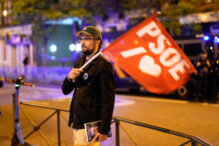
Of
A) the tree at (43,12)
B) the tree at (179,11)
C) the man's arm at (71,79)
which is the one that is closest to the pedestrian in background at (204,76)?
the tree at (179,11)

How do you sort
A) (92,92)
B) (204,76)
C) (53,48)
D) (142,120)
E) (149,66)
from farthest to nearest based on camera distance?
(53,48)
(204,76)
(142,120)
(149,66)
(92,92)

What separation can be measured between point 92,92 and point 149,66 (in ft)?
8.59

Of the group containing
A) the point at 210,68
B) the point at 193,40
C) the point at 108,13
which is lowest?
the point at 210,68

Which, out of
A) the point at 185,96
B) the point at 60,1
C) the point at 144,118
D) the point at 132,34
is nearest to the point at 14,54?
the point at 60,1

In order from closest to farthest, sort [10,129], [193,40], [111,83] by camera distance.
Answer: [111,83]
[10,129]
[193,40]

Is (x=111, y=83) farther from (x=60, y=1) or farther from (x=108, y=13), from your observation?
(x=60, y=1)

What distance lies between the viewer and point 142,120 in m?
9.30

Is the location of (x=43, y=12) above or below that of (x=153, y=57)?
above

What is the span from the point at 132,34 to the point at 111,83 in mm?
2549

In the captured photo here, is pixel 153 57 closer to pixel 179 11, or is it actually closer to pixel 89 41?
pixel 89 41

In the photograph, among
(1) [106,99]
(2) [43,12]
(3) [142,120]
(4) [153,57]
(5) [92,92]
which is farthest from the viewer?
(2) [43,12]

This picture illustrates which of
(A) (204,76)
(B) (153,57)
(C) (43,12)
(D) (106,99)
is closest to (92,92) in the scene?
(D) (106,99)

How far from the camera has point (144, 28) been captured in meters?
5.98

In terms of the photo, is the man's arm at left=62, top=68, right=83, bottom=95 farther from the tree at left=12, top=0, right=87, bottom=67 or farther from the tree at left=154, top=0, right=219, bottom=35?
the tree at left=12, top=0, right=87, bottom=67
